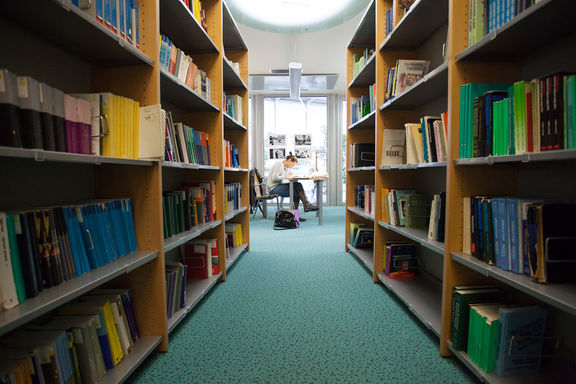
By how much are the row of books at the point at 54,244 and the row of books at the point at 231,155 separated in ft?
5.19

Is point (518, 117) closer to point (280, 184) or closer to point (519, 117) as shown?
point (519, 117)

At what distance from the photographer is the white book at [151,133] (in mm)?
1321

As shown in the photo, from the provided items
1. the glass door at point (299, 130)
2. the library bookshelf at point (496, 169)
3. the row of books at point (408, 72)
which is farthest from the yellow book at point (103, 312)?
the glass door at point (299, 130)

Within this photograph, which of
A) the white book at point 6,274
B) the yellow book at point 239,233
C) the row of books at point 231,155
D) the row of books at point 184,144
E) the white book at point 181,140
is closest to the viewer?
the white book at point 6,274

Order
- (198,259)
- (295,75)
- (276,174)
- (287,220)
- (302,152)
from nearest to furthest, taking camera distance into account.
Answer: (198,259) < (287,220) < (276,174) < (295,75) < (302,152)

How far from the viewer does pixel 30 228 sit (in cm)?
89

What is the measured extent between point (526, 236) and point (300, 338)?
1.12m

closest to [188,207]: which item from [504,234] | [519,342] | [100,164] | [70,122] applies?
[100,164]

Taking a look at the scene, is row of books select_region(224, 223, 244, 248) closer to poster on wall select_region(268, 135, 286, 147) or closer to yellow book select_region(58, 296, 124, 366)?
yellow book select_region(58, 296, 124, 366)

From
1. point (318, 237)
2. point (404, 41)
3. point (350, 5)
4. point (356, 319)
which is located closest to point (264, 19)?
point (350, 5)

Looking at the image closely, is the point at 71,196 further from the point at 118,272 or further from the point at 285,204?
the point at 285,204

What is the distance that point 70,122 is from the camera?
3.45ft

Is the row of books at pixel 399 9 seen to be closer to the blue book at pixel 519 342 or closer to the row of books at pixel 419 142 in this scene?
the row of books at pixel 419 142

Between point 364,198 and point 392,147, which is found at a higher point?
point 392,147
